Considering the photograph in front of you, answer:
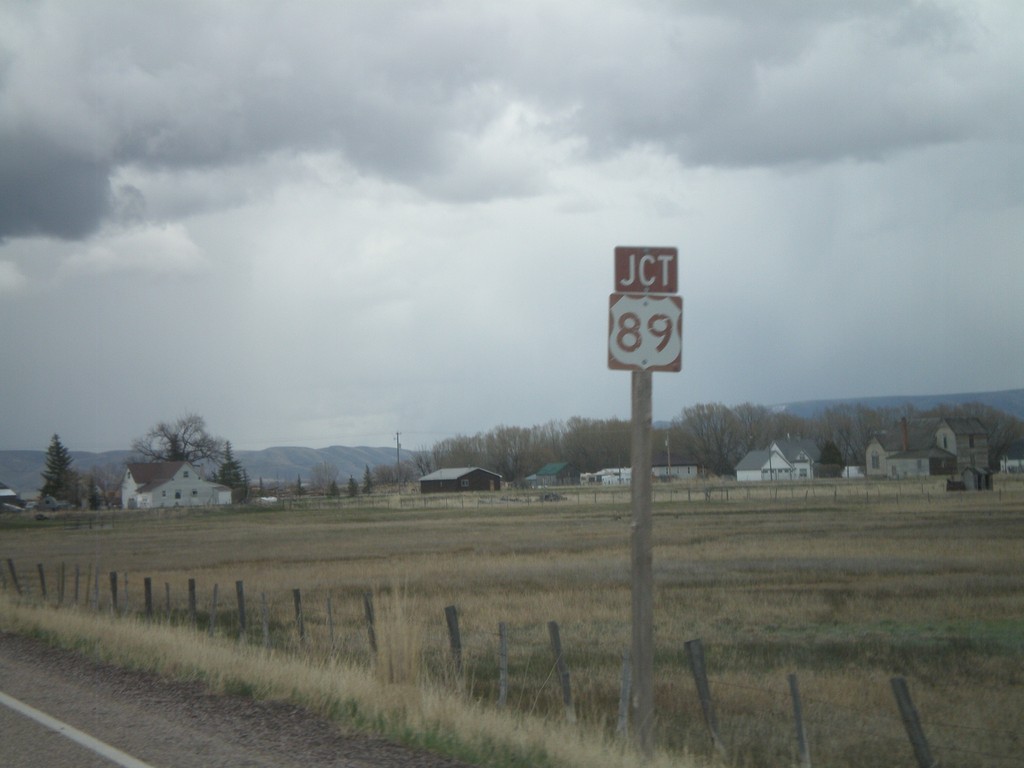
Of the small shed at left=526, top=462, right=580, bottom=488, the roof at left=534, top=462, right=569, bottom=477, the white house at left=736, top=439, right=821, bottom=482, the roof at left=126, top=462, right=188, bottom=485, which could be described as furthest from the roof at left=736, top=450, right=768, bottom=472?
the roof at left=126, top=462, right=188, bottom=485

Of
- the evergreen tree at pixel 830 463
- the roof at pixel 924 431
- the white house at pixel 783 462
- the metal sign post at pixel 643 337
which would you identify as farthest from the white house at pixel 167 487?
the metal sign post at pixel 643 337

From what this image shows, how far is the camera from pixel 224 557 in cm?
4556

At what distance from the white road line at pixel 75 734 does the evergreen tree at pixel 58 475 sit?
477 ft

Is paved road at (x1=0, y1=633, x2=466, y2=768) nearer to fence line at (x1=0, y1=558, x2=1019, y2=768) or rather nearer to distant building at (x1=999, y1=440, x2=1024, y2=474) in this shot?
fence line at (x1=0, y1=558, x2=1019, y2=768)

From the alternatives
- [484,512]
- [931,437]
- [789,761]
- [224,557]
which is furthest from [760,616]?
[931,437]

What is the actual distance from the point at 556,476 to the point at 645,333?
556 ft

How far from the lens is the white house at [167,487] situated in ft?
419

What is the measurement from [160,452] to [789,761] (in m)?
160

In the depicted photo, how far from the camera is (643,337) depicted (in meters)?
8.10

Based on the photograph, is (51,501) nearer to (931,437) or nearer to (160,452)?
(160,452)

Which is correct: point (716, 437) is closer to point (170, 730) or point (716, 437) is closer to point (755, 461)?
point (755, 461)

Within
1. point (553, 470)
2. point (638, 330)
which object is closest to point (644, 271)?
point (638, 330)

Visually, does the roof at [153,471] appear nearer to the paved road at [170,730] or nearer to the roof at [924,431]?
the roof at [924,431]

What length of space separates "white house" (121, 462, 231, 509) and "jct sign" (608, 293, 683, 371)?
125 m
